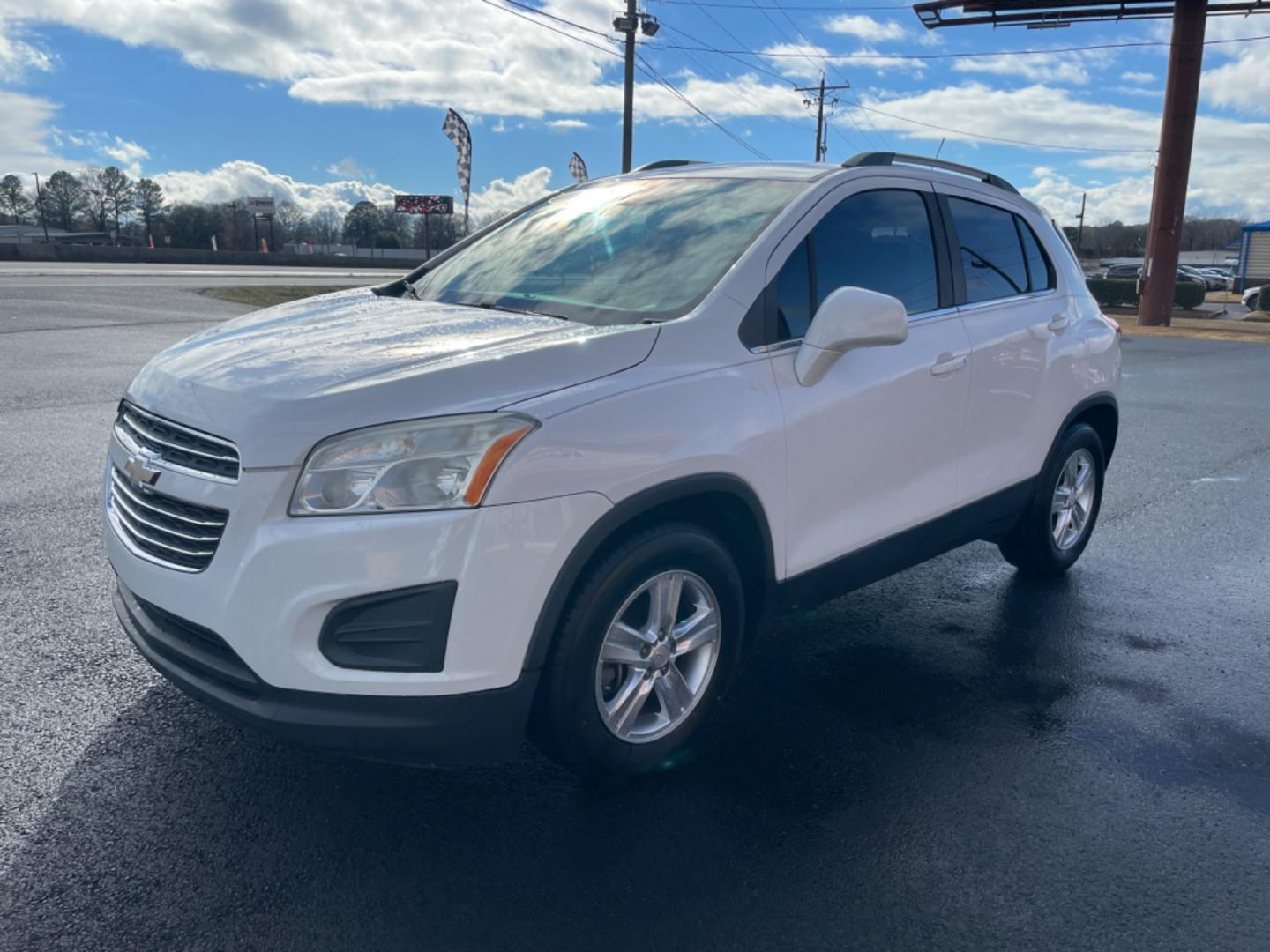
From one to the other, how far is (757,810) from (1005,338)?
237cm

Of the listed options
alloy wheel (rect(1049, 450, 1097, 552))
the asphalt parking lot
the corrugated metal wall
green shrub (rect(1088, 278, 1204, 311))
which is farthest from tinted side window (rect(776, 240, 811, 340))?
the corrugated metal wall

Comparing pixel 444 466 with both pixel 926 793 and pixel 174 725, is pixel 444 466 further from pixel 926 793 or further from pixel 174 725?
pixel 926 793

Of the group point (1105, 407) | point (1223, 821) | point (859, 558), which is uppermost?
point (1105, 407)

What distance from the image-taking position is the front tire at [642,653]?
2.79 meters

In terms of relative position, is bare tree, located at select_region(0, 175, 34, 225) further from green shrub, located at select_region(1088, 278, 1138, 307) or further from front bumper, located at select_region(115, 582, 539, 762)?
front bumper, located at select_region(115, 582, 539, 762)

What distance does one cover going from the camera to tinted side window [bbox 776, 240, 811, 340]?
3395 mm

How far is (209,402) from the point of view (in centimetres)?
274

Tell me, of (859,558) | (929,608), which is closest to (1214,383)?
(929,608)

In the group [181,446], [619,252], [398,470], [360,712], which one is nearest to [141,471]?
[181,446]

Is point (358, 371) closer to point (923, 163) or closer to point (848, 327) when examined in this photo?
point (848, 327)

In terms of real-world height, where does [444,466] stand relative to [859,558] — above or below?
above

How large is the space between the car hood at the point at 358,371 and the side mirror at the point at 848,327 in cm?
58

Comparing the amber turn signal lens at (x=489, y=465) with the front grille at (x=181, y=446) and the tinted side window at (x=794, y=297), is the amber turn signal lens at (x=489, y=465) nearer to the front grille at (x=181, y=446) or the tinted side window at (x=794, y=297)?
the front grille at (x=181, y=446)

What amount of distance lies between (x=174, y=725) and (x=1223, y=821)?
3.25 m
